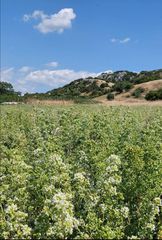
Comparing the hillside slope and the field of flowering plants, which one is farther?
the hillside slope

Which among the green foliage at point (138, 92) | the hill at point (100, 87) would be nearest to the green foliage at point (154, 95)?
the green foliage at point (138, 92)

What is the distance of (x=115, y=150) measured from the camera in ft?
46.0

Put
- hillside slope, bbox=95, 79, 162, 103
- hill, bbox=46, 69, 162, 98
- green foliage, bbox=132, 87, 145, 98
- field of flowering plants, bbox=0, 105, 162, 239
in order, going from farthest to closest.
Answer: hill, bbox=46, 69, 162, 98 < green foliage, bbox=132, 87, 145, 98 < hillside slope, bbox=95, 79, 162, 103 < field of flowering plants, bbox=0, 105, 162, 239

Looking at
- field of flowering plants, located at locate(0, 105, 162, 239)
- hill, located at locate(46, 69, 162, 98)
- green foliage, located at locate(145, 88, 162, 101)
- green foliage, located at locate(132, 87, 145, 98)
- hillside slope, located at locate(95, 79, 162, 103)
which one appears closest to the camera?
field of flowering plants, located at locate(0, 105, 162, 239)

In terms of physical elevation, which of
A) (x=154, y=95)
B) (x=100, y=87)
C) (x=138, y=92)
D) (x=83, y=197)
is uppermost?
(x=100, y=87)

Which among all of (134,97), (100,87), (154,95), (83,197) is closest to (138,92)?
(134,97)

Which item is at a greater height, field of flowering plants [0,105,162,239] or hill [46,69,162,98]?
hill [46,69,162,98]

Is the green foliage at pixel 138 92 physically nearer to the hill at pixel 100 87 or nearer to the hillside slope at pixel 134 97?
the hillside slope at pixel 134 97

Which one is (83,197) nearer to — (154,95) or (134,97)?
(154,95)

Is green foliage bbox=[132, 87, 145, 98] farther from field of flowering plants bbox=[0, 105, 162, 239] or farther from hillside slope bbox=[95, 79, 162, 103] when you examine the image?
field of flowering plants bbox=[0, 105, 162, 239]

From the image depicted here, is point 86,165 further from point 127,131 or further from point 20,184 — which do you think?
point 127,131

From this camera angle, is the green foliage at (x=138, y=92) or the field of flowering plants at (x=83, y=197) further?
the green foliage at (x=138, y=92)

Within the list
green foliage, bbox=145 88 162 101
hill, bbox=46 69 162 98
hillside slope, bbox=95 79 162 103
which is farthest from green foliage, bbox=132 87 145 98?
hill, bbox=46 69 162 98

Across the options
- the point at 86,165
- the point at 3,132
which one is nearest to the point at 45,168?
the point at 86,165
